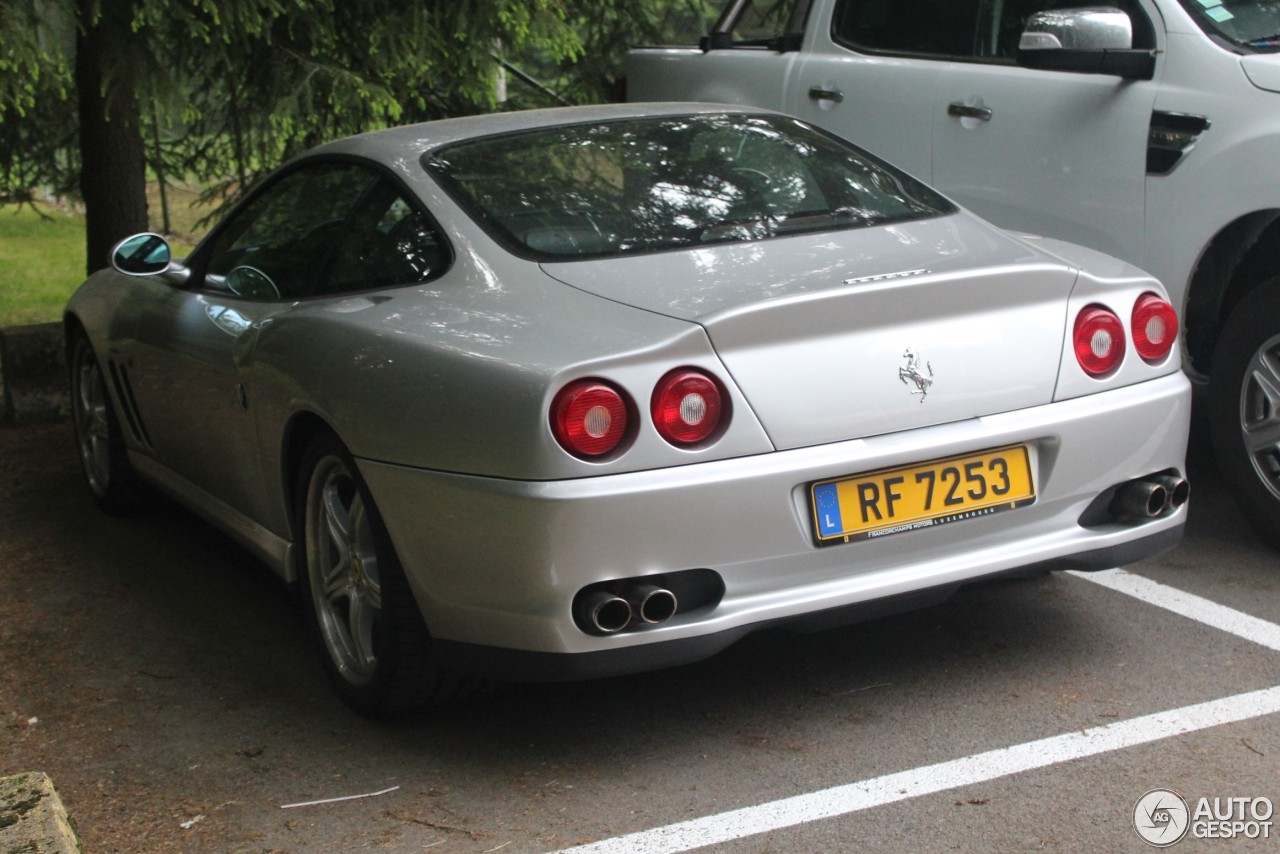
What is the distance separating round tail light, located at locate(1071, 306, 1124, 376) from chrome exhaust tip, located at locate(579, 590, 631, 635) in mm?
1238

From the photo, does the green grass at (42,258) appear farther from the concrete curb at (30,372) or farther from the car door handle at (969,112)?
the car door handle at (969,112)

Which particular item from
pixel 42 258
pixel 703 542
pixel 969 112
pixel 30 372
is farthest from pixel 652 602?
pixel 42 258

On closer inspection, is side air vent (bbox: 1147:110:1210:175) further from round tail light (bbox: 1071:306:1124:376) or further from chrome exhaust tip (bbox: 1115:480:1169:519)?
chrome exhaust tip (bbox: 1115:480:1169:519)

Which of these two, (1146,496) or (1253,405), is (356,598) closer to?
(1146,496)

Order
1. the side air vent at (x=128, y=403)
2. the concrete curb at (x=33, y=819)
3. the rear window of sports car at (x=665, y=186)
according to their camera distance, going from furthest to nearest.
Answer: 1. the side air vent at (x=128, y=403)
2. the rear window of sports car at (x=665, y=186)
3. the concrete curb at (x=33, y=819)

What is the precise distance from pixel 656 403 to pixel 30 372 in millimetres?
5468

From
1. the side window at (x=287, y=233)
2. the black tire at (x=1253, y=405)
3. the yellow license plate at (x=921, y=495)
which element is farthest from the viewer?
the black tire at (x=1253, y=405)

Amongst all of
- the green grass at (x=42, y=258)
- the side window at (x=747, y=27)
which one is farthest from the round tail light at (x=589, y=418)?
the green grass at (x=42, y=258)

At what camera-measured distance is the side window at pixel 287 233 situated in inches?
180

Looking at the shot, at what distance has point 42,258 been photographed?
13617 mm

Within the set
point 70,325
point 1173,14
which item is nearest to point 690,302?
Answer: point 1173,14

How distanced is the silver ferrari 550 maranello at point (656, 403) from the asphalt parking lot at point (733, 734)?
0.28m

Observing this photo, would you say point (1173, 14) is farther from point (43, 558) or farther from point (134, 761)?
point (43, 558)

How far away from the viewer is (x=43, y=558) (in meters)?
5.79
